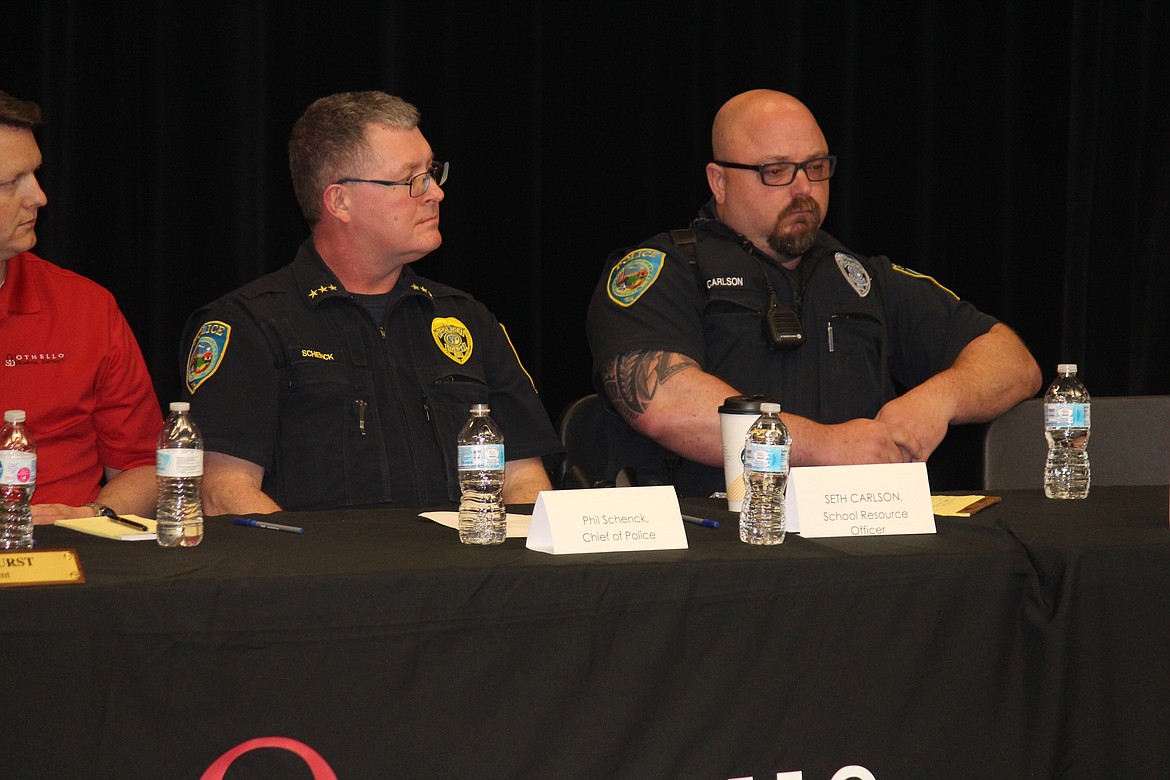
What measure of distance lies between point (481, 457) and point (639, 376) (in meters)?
1.08

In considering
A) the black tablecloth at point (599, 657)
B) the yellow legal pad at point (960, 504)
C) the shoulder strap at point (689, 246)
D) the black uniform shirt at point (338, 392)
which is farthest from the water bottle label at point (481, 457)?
the shoulder strap at point (689, 246)

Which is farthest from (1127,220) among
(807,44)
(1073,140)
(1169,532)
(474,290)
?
(1169,532)

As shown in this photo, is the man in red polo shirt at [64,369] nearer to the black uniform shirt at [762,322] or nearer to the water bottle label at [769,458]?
the black uniform shirt at [762,322]

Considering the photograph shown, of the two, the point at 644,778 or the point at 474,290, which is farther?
the point at 474,290

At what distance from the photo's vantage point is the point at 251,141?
3.36 m

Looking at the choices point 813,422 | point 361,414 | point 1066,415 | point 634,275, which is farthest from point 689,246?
point 1066,415

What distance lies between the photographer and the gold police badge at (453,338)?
2.71 meters

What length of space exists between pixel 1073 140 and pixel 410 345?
2.57 m

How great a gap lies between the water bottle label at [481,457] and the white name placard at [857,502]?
0.42 meters

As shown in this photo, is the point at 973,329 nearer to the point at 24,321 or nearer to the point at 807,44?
the point at 807,44

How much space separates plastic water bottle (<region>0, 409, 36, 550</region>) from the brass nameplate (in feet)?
0.69

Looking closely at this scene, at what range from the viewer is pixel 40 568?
1.38m

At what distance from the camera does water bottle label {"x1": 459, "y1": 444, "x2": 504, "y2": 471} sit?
1.68 metres

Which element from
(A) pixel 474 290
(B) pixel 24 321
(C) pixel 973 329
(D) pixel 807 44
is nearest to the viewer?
(B) pixel 24 321
